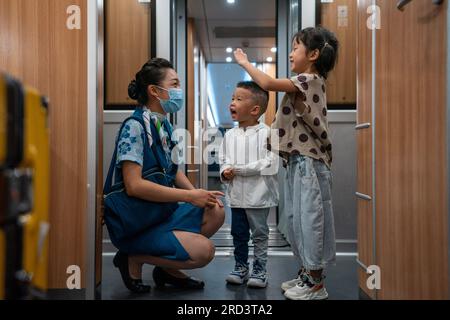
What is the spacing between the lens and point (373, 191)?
1.40 metres

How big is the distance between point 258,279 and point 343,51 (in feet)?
4.74

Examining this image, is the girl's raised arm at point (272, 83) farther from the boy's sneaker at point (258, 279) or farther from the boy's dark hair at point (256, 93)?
the boy's sneaker at point (258, 279)

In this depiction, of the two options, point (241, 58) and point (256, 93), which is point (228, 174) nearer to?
point (256, 93)

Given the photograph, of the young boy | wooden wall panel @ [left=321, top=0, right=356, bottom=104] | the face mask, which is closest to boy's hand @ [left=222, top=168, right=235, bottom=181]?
the young boy

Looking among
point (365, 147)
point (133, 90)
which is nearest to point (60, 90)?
point (133, 90)

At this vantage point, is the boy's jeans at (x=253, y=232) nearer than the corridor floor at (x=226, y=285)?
No

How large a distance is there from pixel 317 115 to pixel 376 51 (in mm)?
296

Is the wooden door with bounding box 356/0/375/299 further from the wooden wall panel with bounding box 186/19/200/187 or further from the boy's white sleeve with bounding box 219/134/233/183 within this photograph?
the wooden wall panel with bounding box 186/19/200/187

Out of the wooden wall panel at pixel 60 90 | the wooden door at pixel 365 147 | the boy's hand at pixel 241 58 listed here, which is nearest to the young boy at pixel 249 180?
the boy's hand at pixel 241 58

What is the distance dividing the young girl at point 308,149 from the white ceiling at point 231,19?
252cm

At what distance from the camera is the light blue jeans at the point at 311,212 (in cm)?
146

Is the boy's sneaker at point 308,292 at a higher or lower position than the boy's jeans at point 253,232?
lower

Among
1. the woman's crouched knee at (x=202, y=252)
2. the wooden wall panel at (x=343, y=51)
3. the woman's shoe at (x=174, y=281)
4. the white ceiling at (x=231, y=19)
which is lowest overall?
the woman's shoe at (x=174, y=281)

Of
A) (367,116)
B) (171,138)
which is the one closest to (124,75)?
(171,138)
